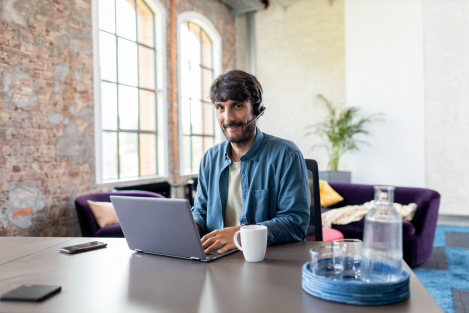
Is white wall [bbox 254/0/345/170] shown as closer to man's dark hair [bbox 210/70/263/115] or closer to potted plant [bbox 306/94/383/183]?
potted plant [bbox 306/94/383/183]

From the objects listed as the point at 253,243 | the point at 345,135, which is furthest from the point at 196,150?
the point at 253,243

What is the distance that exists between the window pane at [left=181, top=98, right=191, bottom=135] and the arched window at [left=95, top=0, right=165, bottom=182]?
0.73 metres

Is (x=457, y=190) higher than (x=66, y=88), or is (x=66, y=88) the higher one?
(x=66, y=88)

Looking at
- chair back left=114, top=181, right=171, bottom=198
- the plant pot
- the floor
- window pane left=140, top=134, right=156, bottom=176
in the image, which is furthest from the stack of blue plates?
the floor

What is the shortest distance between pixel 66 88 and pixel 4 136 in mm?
857

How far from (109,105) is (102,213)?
1655 millimetres

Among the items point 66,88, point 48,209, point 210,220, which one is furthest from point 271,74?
point 210,220

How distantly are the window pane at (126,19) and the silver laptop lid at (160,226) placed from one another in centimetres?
417

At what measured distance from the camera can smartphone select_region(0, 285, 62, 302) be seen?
96 cm

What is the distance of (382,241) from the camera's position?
2.93 ft

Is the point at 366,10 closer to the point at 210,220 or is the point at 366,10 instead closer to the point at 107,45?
the point at 107,45

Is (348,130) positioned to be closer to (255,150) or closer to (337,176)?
(337,176)

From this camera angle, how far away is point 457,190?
582cm

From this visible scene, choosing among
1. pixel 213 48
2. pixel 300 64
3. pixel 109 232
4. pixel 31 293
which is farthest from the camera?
pixel 300 64
